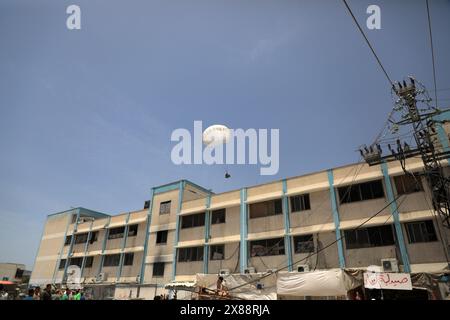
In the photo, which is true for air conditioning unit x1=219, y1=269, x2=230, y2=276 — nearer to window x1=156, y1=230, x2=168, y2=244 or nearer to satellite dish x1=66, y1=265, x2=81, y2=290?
window x1=156, y1=230, x2=168, y2=244

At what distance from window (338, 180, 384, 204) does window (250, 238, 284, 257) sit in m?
5.98

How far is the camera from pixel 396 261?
57.1ft

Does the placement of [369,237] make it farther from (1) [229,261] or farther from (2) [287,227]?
(1) [229,261]

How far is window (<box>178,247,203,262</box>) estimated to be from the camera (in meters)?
26.8

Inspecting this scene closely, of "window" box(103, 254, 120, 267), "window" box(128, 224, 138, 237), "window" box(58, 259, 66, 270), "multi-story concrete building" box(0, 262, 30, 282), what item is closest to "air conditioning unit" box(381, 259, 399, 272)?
"window" box(128, 224, 138, 237)

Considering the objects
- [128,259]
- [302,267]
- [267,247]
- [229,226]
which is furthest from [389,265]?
[128,259]

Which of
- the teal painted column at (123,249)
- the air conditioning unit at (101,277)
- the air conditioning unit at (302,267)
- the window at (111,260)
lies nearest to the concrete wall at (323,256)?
the air conditioning unit at (302,267)

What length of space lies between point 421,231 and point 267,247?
10861 mm

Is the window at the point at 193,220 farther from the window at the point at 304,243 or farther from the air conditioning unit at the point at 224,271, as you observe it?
the window at the point at 304,243

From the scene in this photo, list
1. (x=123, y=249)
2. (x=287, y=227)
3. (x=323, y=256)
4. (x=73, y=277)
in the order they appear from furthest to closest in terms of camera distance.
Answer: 1. (x=73, y=277)
2. (x=123, y=249)
3. (x=287, y=227)
4. (x=323, y=256)

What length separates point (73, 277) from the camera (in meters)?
36.5

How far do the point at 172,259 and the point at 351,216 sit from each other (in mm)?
17466

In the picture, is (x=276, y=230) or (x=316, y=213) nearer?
(x=316, y=213)
